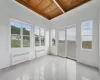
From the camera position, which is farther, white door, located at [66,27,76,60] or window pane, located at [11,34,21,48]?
white door, located at [66,27,76,60]

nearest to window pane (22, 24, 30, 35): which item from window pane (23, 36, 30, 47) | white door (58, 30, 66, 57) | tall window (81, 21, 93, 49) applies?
window pane (23, 36, 30, 47)

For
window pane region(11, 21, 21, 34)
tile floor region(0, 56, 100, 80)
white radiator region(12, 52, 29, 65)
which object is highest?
window pane region(11, 21, 21, 34)

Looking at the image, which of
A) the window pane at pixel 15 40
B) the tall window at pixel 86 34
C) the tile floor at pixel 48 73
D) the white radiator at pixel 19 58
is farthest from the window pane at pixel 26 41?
the tall window at pixel 86 34

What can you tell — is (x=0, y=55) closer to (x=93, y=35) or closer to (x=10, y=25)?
(x=10, y=25)

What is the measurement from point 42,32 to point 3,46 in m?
3.18

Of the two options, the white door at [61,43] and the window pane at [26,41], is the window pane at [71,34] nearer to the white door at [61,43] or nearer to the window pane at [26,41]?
the white door at [61,43]

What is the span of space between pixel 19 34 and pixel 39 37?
1.68 m

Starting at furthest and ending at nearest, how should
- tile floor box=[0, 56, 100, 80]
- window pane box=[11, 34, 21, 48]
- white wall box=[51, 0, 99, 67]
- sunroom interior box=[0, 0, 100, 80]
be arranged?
window pane box=[11, 34, 21, 48] → white wall box=[51, 0, 99, 67] → sunroom interior box=[0, 0, 100, 80] → tile floor box=[0, 56, 100, 80]

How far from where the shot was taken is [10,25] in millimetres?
3523

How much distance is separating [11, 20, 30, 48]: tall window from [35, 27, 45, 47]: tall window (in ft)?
2.37

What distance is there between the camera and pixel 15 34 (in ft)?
12.7

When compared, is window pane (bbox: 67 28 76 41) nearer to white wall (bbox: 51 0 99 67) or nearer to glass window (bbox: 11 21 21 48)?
white wall (bbox: 51 0 99 67)

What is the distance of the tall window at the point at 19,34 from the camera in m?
3.77

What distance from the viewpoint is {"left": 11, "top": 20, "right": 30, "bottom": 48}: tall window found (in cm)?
377
